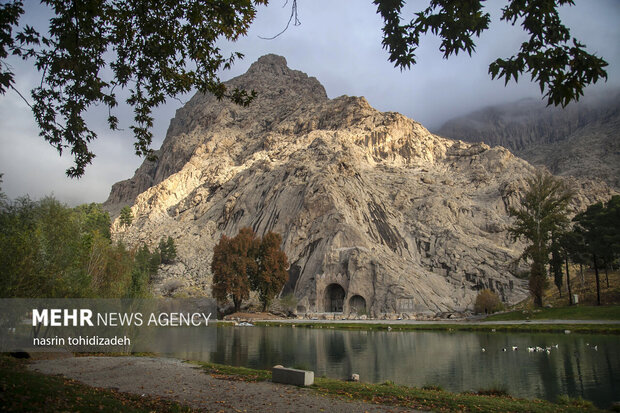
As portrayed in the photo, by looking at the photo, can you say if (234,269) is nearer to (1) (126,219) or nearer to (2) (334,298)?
(2) (334,298)

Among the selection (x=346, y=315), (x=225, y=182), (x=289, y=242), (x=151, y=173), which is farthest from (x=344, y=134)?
(x=151, y=173)

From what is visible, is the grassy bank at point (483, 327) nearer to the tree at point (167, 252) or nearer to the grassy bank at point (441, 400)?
the grassy bank at point (441, 400)

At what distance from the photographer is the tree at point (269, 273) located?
6519cm

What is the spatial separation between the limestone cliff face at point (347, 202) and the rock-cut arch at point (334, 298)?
0.17m

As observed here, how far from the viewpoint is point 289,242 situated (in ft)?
275

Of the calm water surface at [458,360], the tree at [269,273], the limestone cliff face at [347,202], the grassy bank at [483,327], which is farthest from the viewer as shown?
the limestone cliff face at [347,202]

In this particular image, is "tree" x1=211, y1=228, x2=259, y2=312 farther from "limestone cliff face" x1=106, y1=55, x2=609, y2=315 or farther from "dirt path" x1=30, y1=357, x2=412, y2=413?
"dirt path" x1=30, y1=357, x2=412, y2=413

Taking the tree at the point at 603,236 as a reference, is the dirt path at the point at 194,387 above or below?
below

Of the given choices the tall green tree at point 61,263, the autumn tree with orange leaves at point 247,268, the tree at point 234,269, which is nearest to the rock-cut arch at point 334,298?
the autumn tree with orange leaves at point 247,268

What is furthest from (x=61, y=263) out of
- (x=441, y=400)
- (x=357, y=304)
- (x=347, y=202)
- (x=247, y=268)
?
(x=347, y=202)

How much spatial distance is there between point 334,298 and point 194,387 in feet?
191

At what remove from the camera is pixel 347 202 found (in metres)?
88.1

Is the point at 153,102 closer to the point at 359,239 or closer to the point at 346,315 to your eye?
the point at 346,315

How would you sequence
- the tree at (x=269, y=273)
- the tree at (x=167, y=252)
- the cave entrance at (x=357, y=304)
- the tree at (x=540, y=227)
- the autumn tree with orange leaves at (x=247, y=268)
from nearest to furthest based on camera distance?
1. the tree at (x=540, y=227)
2. the autumn tree with orange leaves at (x=247, y=268)
3. the cave entrance at (x=357, y=304)
4. the tree at (x=269, y=273)
5. the tree at (x=167, y=252)
